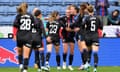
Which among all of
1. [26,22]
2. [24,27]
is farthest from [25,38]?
[26,22]

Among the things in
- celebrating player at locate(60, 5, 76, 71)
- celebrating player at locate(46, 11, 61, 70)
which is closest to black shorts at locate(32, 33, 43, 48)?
celebrating player at locate(46, 11, 61, 70)

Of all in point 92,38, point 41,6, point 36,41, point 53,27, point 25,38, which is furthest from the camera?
point 41,6

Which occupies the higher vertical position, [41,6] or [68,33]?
[68,33]

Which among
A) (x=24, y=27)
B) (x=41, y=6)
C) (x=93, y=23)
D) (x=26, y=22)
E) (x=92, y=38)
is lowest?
(x=41, y=6)

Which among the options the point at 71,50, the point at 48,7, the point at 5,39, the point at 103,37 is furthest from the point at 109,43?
the point at 48,7

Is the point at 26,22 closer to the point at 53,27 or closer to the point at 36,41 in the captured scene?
the point at 36,41

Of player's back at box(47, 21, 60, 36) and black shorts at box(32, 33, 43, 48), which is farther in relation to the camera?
player's back at box(47, 21, 60, 36)

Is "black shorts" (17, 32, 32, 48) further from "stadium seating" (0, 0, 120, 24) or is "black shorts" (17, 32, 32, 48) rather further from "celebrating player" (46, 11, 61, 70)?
"stadium seating" (0, 0, 120, 24)

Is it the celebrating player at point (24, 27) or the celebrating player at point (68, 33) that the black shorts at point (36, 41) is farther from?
the celebrating player at point (68, 33)

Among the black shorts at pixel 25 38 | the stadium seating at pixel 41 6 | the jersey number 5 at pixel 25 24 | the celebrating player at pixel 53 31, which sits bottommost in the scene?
the stadium seating at pixel 41 6

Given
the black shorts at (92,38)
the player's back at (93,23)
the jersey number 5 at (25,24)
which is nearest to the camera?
the jersey number 5 at (25,24)

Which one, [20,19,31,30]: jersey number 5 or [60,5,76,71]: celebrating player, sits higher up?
[20,19,31,30]: jersey number 5

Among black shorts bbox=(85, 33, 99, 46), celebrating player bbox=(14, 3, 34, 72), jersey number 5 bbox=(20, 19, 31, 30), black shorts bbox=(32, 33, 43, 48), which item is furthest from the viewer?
black shorts bbox=(85, 33, 99, 46)

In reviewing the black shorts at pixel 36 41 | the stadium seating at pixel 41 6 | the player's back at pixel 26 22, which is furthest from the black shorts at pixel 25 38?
the stadium seating at pixel 41 6
